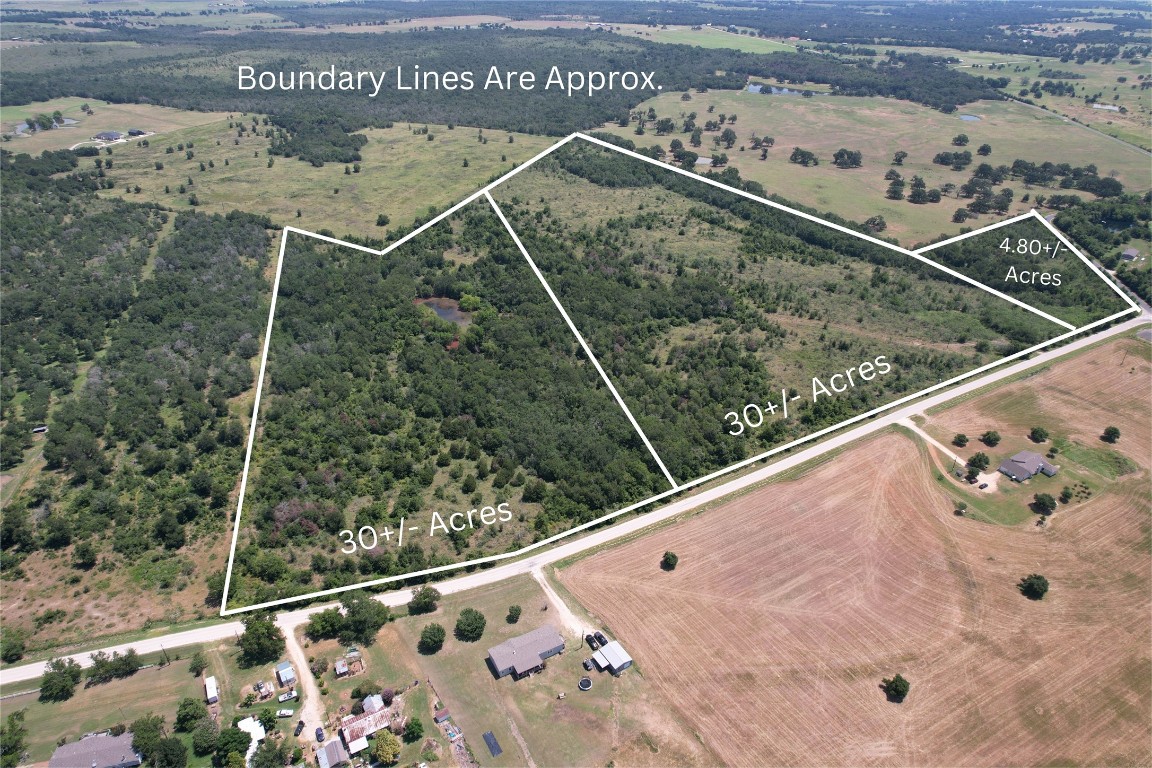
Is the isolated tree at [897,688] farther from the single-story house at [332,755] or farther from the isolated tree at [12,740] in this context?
the isolated tree at [12,740]

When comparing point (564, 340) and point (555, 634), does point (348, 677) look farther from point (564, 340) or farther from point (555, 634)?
point (564, 340)

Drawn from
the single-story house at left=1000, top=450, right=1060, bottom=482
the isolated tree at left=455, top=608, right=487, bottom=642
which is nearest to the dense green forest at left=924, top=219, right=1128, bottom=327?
the single-story house at left=1000, top=450, right=1060, bottom=482

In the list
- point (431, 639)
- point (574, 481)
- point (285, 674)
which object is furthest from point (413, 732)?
point (574, 481)

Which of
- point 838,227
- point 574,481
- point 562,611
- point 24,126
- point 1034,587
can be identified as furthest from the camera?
point 24,126

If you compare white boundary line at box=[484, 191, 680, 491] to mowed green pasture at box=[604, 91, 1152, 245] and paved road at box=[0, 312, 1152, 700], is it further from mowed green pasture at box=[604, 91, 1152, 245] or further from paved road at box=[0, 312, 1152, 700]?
mowed green pasture at box=[604, 91, 1152, 245]

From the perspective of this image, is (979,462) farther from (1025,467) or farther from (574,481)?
(574,481)

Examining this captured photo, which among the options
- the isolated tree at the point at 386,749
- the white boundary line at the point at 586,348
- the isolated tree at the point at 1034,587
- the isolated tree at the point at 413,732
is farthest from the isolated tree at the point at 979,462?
the isolated tree at the point at 386,749

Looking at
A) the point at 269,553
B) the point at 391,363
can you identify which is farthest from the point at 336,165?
the point at 269,553
